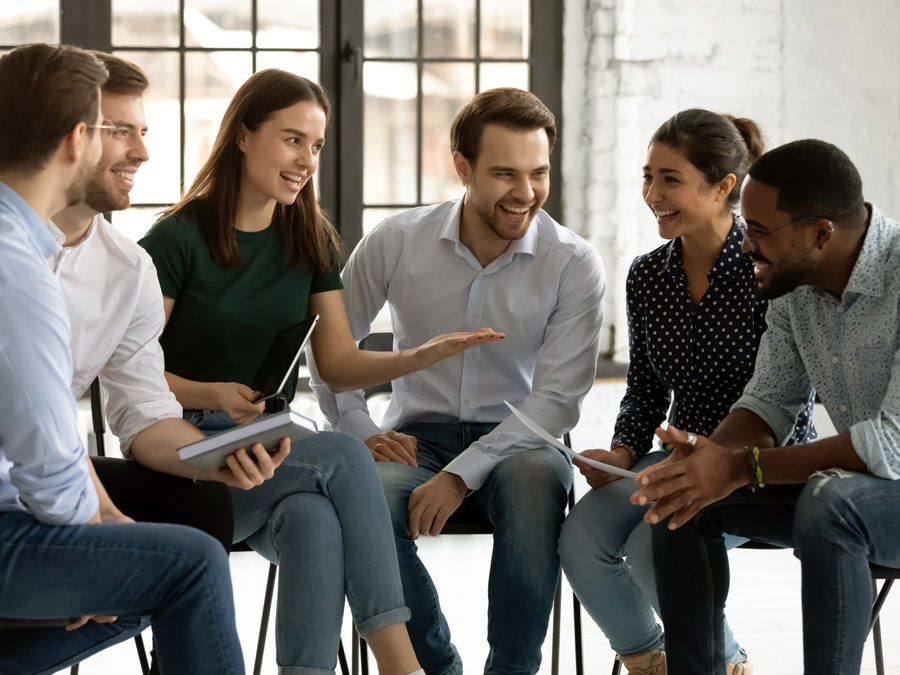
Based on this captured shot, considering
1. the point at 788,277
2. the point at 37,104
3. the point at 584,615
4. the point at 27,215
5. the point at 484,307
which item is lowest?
the point at 584,615

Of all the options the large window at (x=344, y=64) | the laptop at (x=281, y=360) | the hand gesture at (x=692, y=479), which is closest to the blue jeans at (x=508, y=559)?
the hand gesture at (x=692, y=479)

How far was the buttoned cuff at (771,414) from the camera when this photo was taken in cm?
215

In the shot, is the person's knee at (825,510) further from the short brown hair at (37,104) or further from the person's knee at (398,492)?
the short brown hair at (37,104)

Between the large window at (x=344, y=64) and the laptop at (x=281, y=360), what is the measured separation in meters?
2.37

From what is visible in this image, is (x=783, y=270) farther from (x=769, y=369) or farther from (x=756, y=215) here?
(x=769, y=369)

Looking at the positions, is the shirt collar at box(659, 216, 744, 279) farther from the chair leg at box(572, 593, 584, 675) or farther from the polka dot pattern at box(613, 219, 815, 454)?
the chair leg at box(572, 593, 584, 675)

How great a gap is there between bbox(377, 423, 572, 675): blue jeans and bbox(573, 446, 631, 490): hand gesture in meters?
0.04

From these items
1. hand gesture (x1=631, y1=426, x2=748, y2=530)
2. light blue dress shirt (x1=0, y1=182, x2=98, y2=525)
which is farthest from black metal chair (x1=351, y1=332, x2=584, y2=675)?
light blue dress shirt (x1=0, y1=182, x2=98, y2=525)

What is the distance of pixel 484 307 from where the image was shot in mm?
2609

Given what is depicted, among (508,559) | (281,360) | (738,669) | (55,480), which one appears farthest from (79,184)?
(738,669)

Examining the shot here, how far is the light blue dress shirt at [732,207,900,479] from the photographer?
191 centimetres

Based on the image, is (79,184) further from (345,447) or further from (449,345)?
(449,345)

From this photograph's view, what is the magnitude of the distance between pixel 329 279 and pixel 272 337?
0.20 meters

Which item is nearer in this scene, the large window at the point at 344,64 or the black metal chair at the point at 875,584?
the black metal chair at the point at 875,584
